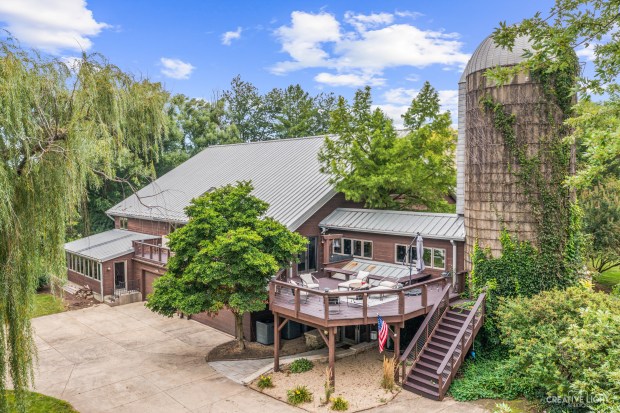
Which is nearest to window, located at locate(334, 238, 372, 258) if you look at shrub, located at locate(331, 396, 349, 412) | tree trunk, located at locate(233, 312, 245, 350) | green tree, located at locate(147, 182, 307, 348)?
green tree, located at locate(147, 182, 307, 348)

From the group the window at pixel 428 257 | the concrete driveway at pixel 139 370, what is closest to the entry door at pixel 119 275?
the concrete driveway at pixel 139 370

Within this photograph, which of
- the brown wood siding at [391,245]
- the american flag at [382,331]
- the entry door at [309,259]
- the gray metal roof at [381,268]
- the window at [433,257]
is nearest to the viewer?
the american flag at [382,331]

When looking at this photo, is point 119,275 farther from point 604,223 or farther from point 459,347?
point 604,223

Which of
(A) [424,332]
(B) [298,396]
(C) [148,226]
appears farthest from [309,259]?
(C) [148,226]

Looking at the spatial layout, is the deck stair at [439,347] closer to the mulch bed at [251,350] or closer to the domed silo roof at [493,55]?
A: the mulch bed at [251,350]

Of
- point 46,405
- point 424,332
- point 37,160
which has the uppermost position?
point 37,160
